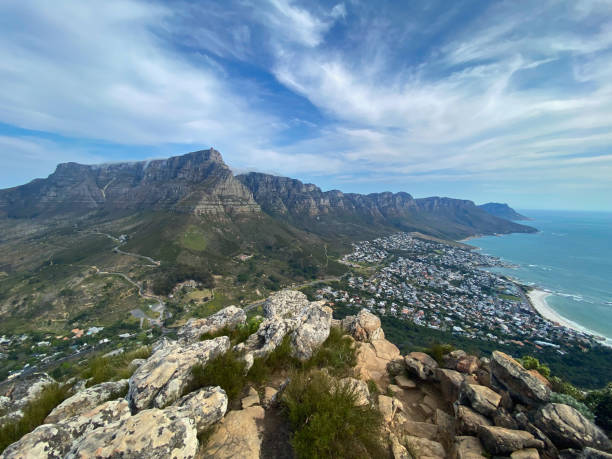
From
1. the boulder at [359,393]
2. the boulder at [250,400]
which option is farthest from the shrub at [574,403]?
the boulder at [250,400]

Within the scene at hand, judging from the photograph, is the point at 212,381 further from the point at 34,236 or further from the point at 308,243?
the point at 34,236

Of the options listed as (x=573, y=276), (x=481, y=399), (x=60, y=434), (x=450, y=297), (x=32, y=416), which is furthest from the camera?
(x=573, y=276)

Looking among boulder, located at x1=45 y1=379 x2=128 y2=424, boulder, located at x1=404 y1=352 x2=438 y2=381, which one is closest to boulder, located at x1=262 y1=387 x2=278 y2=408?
boulder, located at x1=45 y1=379 x2=128 y2=424

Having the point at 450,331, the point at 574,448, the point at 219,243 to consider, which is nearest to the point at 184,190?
the point at 219,243

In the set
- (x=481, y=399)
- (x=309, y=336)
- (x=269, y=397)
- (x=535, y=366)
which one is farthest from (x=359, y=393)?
(x=535, y=366)

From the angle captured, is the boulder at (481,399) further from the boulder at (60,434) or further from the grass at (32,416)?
the grass at (32,416)

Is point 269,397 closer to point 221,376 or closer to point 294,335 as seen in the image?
point 221,376

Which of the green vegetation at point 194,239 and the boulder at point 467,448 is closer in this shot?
the boulder at point 467,448
